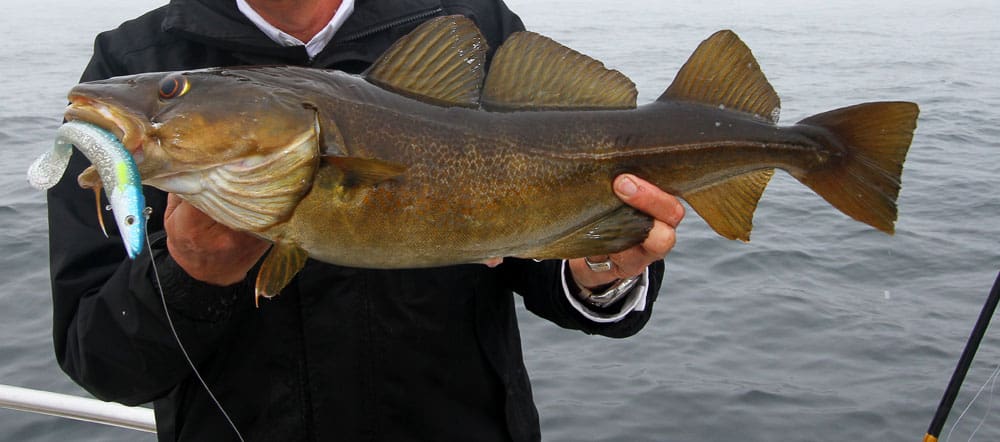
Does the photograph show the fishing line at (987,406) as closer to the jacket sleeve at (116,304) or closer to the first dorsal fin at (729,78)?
the first dorsal fin at (729,78)

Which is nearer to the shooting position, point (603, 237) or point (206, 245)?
point (206, 245)

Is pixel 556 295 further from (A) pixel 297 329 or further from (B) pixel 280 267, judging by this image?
(B) pixel 280 267

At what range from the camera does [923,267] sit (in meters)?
8.95

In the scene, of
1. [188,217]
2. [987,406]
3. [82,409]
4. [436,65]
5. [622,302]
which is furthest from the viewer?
[987,406]

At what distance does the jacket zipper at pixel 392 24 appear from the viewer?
8.72ft

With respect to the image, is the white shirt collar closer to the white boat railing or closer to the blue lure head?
the blue lure head

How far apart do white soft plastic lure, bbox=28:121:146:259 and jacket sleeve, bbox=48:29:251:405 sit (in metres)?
0.50

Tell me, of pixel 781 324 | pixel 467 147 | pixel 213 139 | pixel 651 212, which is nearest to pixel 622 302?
pixel 651 212

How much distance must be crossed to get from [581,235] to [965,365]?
2311 mm

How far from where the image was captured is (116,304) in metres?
2.46

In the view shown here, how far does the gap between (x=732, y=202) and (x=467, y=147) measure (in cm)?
81

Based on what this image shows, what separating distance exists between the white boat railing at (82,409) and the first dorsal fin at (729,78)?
2389 millimetres

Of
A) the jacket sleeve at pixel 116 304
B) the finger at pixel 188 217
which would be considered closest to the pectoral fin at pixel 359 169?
the finger at pixel 188 217

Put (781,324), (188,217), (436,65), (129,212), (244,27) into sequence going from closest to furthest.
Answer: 1. (129,212)
2. (188,217)
3. (436,65)
4. (244,27)
5. (781,324)
